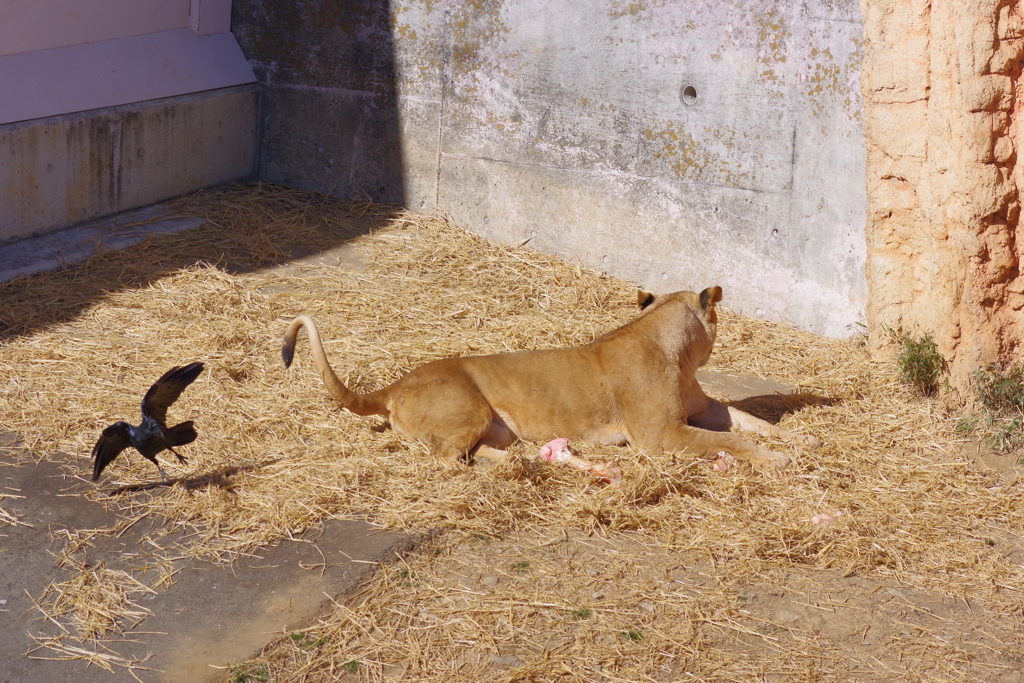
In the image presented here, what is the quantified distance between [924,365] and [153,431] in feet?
13.8

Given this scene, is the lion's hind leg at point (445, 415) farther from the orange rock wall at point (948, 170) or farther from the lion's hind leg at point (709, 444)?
the orange rock wall at point (948, 170)

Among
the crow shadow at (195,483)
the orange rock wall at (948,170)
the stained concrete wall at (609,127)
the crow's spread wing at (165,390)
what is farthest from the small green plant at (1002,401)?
the crow's spread wing at (165,390)

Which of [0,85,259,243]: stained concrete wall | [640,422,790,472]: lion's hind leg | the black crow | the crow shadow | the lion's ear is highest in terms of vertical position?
[0,85,259,243]: stained concrete wall

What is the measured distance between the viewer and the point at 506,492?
450cm

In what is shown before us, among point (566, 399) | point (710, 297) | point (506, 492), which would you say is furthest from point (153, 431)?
point (710, 297)

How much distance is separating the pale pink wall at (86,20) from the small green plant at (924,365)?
6.53 meters

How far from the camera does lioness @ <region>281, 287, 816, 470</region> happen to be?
16.0ft

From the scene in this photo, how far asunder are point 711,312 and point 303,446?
2209 millimetres

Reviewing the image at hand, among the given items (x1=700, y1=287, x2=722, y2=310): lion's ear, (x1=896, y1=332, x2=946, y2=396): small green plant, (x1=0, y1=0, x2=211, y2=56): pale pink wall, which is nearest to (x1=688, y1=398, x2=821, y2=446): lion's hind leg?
(x1=700, y1=287, x2=722, y2=310): lion's ear

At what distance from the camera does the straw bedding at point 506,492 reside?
11.7 feet

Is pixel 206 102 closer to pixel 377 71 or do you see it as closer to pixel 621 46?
pixel 377 71

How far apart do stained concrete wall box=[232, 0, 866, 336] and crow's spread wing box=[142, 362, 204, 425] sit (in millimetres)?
4113

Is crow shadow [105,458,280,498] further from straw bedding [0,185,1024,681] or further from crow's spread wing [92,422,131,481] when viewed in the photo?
crow's spread wing [92,422,131,481]

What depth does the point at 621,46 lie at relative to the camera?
293 inches
